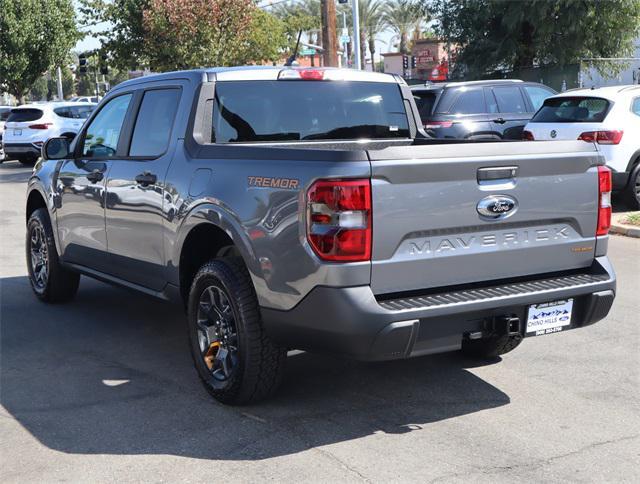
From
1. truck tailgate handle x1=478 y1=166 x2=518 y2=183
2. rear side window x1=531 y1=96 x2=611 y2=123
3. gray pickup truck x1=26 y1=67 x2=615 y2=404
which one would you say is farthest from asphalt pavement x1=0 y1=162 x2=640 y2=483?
rear side window x1=531 y1=96 x2=611 y2=123

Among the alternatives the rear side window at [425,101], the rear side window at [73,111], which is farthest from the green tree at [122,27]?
the rear side window at [425,101]

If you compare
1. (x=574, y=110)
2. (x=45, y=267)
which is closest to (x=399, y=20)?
(x=574, y=110)

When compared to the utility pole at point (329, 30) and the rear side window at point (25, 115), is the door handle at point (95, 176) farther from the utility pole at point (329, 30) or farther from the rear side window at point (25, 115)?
the rear side window at point (25, 115)

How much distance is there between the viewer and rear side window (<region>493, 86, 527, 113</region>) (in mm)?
15367

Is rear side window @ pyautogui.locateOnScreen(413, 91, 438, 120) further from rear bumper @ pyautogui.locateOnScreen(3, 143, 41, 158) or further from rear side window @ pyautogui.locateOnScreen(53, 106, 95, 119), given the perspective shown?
rear bumper @ pyautogui.locateOnScreen(3, 143, 41, 158)

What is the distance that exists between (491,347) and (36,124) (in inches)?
846

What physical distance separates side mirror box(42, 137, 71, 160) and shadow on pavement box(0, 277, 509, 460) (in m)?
1.41

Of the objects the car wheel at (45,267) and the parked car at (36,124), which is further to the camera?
the parked car at (36,124)

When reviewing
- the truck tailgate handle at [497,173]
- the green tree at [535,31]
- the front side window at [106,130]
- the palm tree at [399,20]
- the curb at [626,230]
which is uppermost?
the palm tree at [399,20]

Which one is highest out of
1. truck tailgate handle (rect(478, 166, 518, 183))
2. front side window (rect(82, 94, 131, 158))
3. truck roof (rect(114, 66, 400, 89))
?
truck roof (rect(114, 66, 400, 89))

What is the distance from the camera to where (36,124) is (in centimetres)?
2486

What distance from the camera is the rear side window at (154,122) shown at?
5.76 metres

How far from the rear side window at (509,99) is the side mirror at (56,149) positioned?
9.76m

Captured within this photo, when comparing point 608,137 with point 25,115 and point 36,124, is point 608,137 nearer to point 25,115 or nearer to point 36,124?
point 36,124
